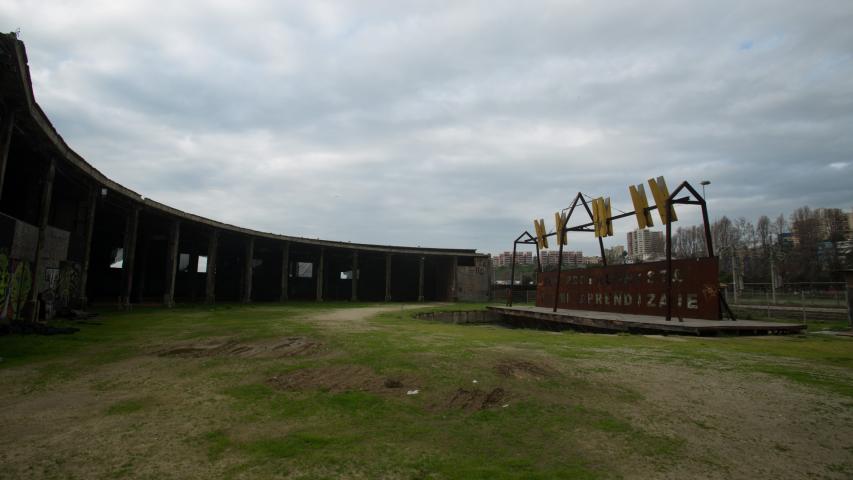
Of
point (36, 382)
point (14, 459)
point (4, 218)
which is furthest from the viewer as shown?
point (4, 218)

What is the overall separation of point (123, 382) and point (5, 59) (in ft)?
36.4

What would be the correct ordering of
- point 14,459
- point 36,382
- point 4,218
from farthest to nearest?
point 4,218, point 36,382, point 14,459

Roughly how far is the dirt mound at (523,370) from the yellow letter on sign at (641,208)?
1812 cm

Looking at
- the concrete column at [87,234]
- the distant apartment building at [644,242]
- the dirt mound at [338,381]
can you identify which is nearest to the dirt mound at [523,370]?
the dirt mound at [338,381]

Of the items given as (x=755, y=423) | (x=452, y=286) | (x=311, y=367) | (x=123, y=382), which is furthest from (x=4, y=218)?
(x=452, y=286)

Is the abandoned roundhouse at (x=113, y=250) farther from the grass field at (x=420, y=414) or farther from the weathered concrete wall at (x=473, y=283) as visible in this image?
the grass field at (x=420, y=414)

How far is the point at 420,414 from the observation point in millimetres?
6410

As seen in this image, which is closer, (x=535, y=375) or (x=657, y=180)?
(x=535, y=375)

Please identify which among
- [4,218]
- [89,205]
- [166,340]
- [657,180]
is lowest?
[166,340]

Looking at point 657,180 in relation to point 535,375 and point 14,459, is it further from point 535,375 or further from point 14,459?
point 14,459

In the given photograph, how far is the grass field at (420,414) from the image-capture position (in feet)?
15.4

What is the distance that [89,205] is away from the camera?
24094 mm

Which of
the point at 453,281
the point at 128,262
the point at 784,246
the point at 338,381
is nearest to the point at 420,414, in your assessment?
the point at 338,381

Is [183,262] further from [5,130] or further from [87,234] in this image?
[5,130]
